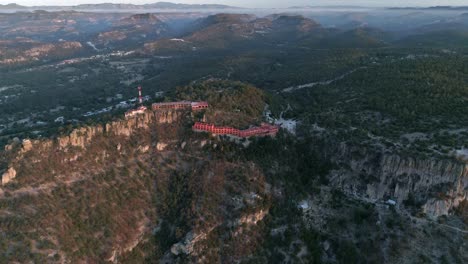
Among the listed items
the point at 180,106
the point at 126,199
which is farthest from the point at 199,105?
the point at 126,199

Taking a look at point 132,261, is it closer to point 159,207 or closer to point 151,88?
point 159,207

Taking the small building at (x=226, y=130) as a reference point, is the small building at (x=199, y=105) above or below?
above

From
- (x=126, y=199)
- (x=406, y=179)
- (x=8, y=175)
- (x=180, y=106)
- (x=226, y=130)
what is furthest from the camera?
(x=180, y=106)

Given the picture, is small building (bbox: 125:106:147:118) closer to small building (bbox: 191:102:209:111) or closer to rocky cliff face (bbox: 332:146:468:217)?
small building (bbox: 191:102:209:111)

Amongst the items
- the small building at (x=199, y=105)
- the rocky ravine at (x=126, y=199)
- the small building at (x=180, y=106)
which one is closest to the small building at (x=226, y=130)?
the rocky ravine at (x=126, y=199)

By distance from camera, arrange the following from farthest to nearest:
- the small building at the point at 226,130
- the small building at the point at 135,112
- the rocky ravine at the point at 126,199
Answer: the small building at the point at 135,112 → the small building at the point at 226,130 → the rocky ravine at the point at 126,199

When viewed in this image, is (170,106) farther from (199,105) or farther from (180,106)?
(199,105)

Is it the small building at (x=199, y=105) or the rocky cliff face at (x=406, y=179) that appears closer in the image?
the rocky cliff face at (x=406, y=179)

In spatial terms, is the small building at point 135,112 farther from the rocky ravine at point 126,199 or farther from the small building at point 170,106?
the rocky ravine at point 126,199

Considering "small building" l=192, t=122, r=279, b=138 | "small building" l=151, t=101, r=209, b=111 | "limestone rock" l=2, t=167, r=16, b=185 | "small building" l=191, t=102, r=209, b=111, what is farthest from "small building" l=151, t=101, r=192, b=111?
"limestone rock" l=2, t=167, r=16, b=185
